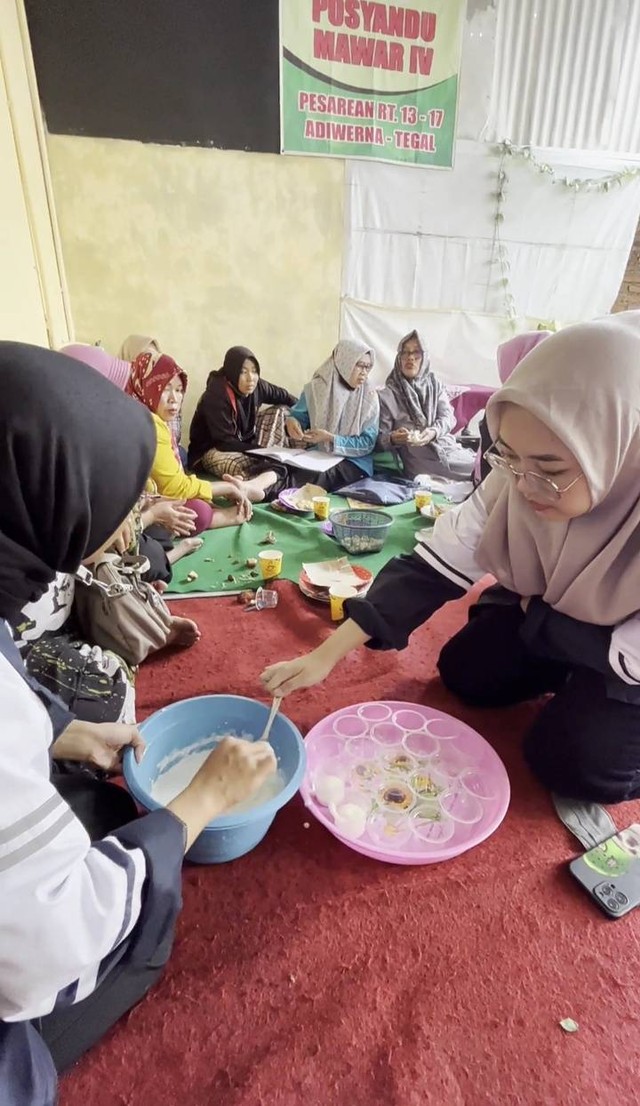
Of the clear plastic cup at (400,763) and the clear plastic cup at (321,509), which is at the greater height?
the clear plastic cup at (400,763)

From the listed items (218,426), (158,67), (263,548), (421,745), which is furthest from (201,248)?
(421,745)

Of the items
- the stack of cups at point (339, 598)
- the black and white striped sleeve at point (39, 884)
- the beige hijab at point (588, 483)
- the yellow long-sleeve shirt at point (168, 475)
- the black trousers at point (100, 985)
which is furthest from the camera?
the yellow long-sleeve shirt at point (168, 475)

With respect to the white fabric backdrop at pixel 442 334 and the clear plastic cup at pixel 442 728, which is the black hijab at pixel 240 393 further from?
the clear plastic cup at pixel 442 728

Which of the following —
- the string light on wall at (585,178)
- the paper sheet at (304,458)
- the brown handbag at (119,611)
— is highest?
the string light on wall at (585,178)

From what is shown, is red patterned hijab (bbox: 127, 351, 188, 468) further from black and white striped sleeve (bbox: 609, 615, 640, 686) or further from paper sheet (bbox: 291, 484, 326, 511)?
black and white striped sleeve (bbox: 609, 615, 640, 686)

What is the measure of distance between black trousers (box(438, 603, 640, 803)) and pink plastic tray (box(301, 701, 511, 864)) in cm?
13

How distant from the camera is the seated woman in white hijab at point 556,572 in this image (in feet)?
2.87

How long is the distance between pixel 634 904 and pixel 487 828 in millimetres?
266

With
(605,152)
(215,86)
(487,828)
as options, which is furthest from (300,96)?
(487,828)

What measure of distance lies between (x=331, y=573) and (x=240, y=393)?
143cm

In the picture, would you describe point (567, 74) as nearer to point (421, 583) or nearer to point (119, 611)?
point (421, 583)

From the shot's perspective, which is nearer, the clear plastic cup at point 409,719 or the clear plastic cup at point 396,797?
the clear plastic cup at point 396,797

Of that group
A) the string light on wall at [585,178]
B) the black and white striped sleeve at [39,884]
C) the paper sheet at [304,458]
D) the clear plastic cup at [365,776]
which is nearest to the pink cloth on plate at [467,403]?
the paper sheet at [304,458]

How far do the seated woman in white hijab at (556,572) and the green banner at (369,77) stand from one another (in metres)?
2.97
